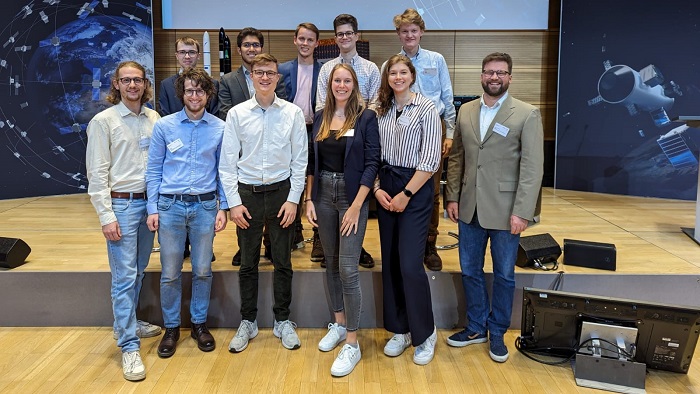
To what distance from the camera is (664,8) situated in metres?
6.37

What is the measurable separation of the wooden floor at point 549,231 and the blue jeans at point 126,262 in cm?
59

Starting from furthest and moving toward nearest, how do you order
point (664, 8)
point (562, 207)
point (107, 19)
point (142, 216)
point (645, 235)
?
point (107, 19)
point (664, 8)
point (562, 207)
point (645, 235)
point (142, 216)

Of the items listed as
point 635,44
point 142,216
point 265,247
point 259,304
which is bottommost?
point 259,304

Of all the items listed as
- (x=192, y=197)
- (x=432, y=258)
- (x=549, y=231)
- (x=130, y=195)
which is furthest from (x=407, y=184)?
(x=549, y=231)

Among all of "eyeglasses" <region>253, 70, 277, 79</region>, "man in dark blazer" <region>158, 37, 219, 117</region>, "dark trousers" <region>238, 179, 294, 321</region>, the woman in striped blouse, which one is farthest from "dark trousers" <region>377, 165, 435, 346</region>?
"man in dark blazer" <region>158, 37, 219, 117</region>

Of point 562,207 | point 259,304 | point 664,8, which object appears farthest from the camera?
point 664,8

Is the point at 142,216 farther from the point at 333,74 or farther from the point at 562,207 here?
the point at 562,207

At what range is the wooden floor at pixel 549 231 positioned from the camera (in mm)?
3734

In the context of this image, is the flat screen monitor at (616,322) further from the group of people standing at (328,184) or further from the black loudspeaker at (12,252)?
the black loudspeaker at (12,252)

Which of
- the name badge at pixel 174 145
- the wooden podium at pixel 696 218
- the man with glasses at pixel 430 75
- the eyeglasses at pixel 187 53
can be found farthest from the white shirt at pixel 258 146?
the wooden podium at pixel 696 218

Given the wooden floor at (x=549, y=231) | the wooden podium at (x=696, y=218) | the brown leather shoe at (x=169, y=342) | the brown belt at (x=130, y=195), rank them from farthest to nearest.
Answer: the wooden podium at (x=696, y=218) < the wooden floor at (x=549, y=231) < the brown leather shoe at (x=169, y=342) < the brown belt at (x=130, y=195)

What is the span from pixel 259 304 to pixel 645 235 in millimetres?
3119

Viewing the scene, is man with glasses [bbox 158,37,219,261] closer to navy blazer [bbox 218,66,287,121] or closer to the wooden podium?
navy blazer [bbox 218,66,287,121]

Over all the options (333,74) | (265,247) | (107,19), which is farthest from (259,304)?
(107,19)
